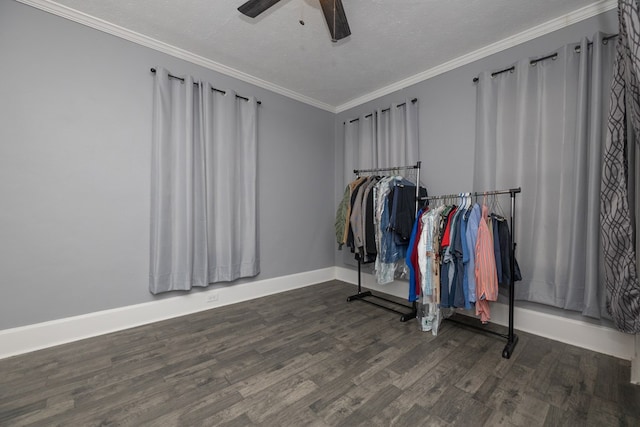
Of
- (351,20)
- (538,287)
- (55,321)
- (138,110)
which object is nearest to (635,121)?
(538,287)

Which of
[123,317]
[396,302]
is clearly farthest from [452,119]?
[123,317]

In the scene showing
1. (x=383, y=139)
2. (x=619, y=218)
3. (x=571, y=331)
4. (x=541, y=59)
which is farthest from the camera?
(x=383, y=139)

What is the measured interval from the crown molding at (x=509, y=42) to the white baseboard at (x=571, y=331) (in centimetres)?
251

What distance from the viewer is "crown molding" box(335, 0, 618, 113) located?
2092mm

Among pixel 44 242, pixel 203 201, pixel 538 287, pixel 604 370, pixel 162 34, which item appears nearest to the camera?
pixel 604 370

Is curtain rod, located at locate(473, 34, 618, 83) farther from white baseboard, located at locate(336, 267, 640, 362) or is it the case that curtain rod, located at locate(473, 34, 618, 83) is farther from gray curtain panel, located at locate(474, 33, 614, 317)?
white baseboard, located at locate(336, 267, 640, 362)

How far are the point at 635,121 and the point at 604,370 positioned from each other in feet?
5.53

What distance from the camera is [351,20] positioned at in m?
2.25

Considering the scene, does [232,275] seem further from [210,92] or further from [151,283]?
[210,92]

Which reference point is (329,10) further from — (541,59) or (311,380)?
(311,380)

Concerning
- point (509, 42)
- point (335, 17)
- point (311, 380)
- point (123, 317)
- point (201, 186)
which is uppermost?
point (509, 42)

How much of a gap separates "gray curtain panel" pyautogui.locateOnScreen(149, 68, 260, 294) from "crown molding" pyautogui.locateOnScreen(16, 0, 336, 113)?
0.88 feet

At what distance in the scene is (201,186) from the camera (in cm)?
285

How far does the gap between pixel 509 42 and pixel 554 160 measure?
1.23 meters
